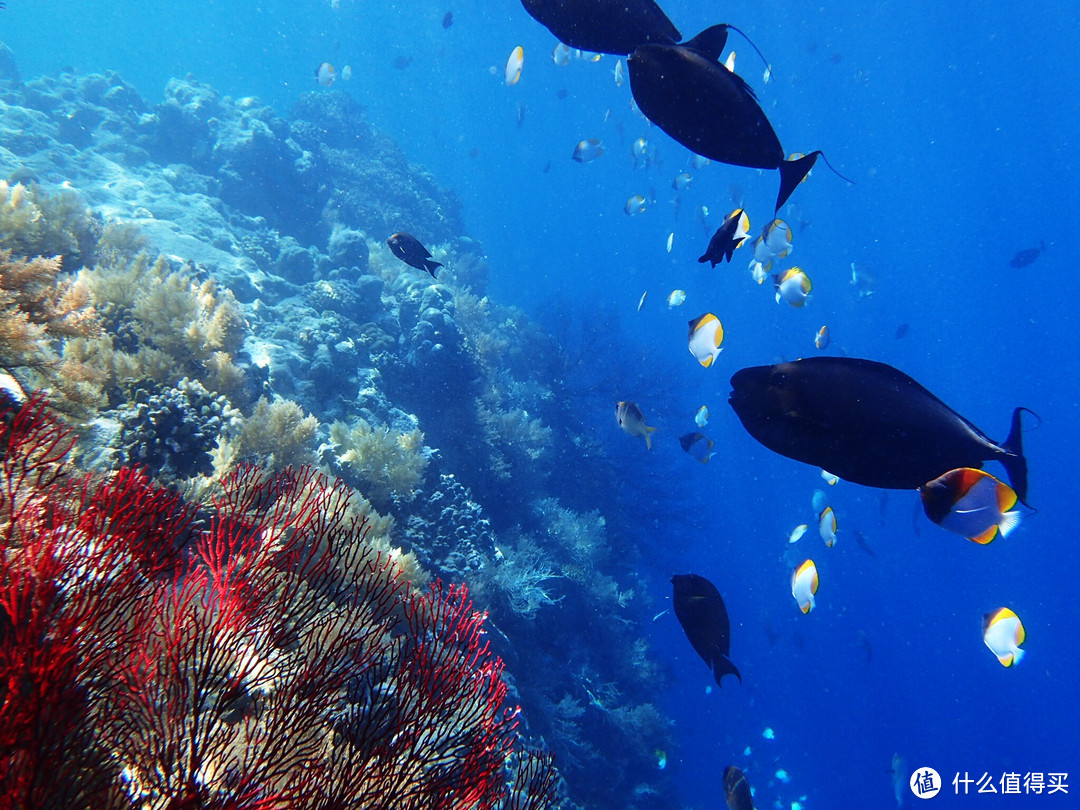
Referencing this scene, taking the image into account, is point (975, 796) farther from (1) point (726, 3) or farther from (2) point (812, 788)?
(1) point (726, 3)

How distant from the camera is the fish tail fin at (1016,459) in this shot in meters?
1.54

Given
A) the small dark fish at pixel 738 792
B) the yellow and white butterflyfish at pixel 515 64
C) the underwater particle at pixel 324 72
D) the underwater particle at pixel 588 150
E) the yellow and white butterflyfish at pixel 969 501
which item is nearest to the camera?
the yellow and white butterflyfish at pixel 969 501

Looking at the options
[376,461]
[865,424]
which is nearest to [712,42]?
[865,424]

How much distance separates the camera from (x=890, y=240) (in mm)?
86500

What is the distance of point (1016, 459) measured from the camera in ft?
5.06

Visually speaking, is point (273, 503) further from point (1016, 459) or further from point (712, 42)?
point (1016, 459)

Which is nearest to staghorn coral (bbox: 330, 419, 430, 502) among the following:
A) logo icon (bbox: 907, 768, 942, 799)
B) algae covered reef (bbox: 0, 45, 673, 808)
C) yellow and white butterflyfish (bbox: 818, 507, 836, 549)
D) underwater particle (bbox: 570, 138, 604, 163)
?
algae covered reef (bbox: 0, 45, 673, 808)

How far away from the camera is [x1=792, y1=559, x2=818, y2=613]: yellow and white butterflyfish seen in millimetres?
4930

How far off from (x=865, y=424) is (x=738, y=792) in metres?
4.95

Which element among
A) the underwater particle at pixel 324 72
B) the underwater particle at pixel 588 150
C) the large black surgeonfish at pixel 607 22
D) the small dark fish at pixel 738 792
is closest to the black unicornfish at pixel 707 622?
the small dark fish at pixel 738 792

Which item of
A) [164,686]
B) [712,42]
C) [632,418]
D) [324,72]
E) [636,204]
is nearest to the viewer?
[164,686]

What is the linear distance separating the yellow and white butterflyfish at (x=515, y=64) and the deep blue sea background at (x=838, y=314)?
7959 millimetres

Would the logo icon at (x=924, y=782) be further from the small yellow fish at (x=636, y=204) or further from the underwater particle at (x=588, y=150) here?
the underwater particle at (x=588, y=150)

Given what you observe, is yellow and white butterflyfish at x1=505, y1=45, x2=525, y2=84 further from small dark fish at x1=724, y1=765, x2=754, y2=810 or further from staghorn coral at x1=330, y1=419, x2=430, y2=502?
small dark fish at x1=724, y1=765, x2=754, y2=810
